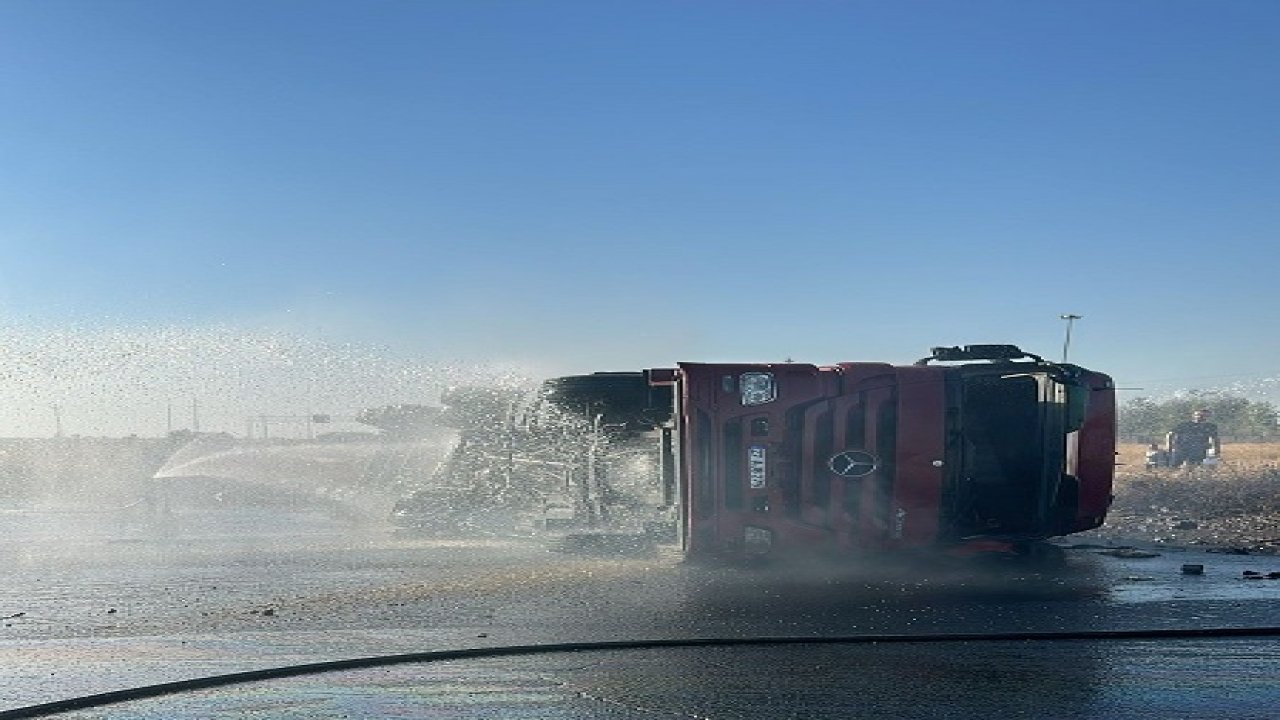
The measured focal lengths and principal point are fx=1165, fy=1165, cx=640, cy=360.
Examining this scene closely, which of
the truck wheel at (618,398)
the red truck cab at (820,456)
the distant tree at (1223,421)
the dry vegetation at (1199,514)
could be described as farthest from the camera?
the distant tree at (1223,421)

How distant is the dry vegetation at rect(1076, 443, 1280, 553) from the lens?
15.1m

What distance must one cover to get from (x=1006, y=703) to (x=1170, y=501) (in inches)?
645

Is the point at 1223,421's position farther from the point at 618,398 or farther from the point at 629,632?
the point at 629,632

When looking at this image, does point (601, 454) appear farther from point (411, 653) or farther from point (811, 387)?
point (411, 653)

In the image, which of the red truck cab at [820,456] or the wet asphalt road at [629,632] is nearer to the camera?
the wet asphalt road at [629,632]

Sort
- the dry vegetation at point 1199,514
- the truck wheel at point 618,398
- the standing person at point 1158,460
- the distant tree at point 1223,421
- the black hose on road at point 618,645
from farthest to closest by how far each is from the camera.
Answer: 1. the distant tree at point 1223,421
2. the standing person at point 1158,460
3. the dry vegetation at point 1199,514
4. the truck wheel at point 618,398
5. the black hose on road at point 618,645

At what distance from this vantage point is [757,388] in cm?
1144

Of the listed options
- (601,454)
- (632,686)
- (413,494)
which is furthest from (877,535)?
(413,494)

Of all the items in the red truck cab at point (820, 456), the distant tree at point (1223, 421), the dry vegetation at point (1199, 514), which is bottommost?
the distant tree at point (1223, 421)

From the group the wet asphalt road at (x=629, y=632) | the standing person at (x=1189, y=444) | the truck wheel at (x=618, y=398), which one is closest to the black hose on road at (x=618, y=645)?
the wet asphalt road at (x=629, y=632)

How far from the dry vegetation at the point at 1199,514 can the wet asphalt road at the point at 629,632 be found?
2.26 meters

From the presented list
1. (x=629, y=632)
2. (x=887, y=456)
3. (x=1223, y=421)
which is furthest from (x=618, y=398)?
(x=1223, y=421)

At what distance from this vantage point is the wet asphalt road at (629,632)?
620 centimetres

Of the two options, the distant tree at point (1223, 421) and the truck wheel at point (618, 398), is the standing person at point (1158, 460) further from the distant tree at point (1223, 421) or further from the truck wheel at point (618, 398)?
the distant tree at point (1223, 421)
